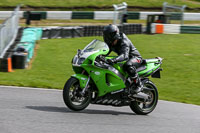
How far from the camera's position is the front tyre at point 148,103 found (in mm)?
8133

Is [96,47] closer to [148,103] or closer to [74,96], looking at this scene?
[74,96]

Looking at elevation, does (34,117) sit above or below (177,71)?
above

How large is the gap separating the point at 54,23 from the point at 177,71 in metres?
21.1

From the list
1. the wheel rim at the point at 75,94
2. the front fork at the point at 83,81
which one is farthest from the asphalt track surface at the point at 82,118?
the front fork at the point at 83,81

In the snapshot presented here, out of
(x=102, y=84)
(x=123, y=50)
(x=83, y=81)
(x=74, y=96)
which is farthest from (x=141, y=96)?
(x=74, y=96)

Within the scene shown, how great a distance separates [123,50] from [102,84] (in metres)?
0.76

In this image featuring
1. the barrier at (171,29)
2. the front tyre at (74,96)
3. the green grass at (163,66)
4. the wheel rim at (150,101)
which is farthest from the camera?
the barrier at (171,29)

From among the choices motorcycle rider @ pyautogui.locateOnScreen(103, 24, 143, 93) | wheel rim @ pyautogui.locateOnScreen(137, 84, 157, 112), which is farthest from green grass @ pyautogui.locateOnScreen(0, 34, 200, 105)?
motorcycle rider @ pyautogui.locateOnScreen(103, 24, 143, 93)

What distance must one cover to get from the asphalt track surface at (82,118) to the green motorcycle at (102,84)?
0.22 m

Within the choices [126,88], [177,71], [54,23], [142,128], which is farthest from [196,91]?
[54,23]

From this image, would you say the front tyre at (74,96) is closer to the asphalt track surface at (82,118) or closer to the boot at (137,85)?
the asphalt track surface at (82,118)

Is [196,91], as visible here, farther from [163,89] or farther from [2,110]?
[2,110]

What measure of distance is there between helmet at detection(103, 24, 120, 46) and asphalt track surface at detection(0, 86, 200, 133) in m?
1.41

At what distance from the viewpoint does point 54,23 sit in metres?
34.3
